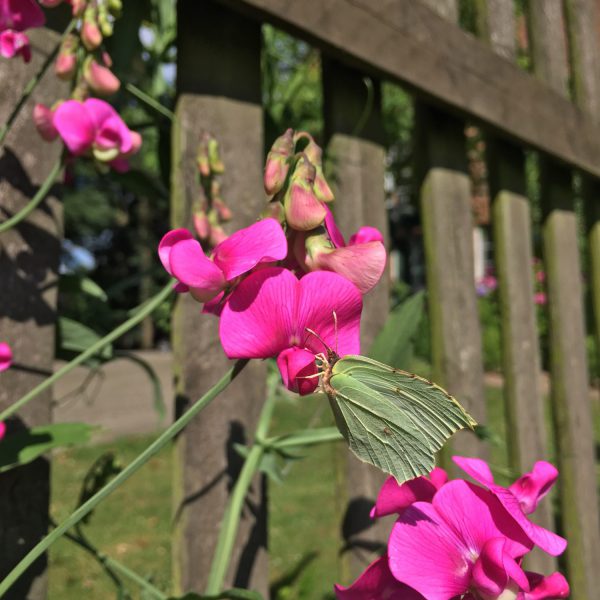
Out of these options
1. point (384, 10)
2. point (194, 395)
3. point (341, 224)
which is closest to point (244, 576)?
point (194, 395)

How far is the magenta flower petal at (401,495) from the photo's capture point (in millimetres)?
429

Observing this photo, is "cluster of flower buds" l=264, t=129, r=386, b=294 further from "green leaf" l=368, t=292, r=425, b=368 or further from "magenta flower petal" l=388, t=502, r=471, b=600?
"green leaf" l=368, t=292, r=425, b=368

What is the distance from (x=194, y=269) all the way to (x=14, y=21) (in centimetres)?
44

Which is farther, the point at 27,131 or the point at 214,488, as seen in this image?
the point at 214,488

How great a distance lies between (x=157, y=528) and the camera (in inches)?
117

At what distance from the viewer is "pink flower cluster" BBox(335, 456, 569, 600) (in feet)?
1.26

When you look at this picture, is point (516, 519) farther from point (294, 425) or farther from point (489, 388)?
point (489, 388)

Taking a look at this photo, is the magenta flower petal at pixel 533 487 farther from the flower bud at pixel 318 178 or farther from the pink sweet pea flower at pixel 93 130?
the pink sweet pea flower at pixel 93 130

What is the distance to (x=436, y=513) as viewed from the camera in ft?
1.33

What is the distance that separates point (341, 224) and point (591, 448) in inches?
36.1

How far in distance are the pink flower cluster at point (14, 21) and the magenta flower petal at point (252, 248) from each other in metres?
0.42

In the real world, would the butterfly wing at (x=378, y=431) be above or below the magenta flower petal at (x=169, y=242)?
below

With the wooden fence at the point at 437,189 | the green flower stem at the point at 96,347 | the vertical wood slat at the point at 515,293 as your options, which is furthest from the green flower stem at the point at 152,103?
the vertical wood slat at the point at 515,293

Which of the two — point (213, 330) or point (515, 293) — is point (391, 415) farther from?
point (515, 293)
